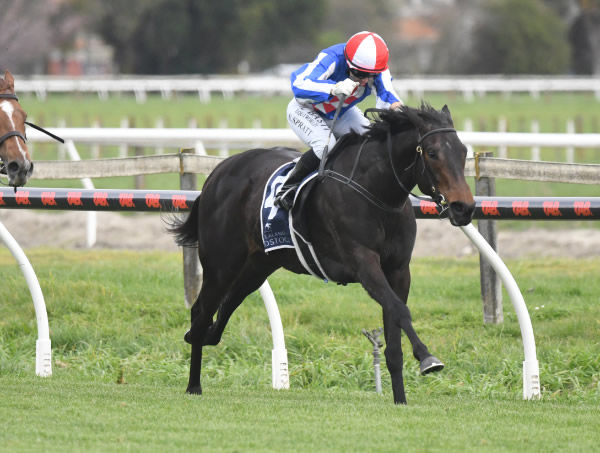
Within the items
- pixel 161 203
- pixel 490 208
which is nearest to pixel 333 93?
pixel 490 208

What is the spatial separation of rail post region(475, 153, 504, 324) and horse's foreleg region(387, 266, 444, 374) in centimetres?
183

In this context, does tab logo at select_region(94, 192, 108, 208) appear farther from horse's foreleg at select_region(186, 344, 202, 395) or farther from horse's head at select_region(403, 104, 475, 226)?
horse's head at select_region(403, 104, 475, 226)

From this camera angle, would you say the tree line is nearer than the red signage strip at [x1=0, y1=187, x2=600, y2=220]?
No

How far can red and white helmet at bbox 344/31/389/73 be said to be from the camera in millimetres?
6305

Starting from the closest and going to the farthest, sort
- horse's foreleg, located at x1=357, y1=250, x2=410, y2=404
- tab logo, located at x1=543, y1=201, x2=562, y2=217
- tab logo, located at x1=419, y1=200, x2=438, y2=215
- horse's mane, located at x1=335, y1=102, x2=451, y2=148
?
1. horse's foreleg, located at x1=357, y1=250, x2=410, y2=404
2. horse's mane, located at x1=335, y1=102, x2=451, y2=148
3. tab logo, located at x1=543, y1=201, x2=562, y2=217
4. tab logo, located at x1=419, y1=200, x2=438, y2=215

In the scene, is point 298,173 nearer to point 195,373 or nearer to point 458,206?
point 458,206

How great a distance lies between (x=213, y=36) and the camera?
57469 millimetres

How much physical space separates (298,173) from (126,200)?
63.0 inches

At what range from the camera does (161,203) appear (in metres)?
7.56

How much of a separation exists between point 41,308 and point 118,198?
83 cm

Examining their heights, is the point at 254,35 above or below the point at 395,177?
above

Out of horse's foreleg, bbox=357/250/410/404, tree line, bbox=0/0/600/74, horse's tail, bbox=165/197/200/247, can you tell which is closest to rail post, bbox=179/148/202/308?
horse's tail, bbox=165/197/200/247

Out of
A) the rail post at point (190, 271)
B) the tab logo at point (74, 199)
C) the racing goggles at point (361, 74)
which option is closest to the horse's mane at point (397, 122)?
the racing goggles at point (361, 74)

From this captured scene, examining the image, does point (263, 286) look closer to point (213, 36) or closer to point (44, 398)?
point (44, 398)
